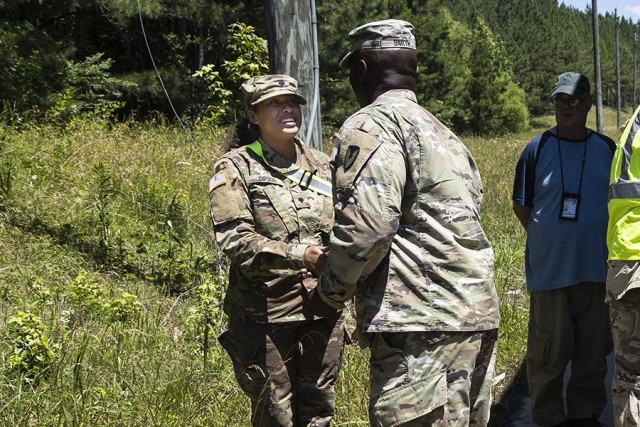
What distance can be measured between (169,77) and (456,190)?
15.3 meters

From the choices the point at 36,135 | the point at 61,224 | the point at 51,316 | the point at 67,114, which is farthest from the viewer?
the point at 67,114

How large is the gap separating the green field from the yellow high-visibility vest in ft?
5.35

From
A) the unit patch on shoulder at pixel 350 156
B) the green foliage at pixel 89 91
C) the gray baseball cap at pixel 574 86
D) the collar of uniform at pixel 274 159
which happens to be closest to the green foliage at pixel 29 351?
the collar of uniform at pixel 274 159

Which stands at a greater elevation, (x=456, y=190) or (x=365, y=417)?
(x=456, y=190)

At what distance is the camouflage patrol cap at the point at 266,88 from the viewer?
322 centimetres

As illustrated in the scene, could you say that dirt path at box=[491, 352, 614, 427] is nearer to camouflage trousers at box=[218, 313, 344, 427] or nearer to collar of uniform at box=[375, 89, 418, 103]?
camouflage trousers at box=[218, 313, 344, 427]

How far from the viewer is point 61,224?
7023mm

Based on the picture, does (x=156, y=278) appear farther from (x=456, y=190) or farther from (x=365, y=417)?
(x=456, y=190)

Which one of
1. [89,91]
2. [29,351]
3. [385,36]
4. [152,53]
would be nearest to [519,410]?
[29,351]

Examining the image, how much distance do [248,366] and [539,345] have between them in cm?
179

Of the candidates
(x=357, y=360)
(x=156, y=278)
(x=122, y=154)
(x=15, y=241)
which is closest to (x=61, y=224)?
(x=15, y=241)

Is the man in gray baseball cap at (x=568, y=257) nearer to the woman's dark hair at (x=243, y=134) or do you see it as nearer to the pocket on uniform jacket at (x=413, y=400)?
the woman's dark hair at (x=243, y=134)

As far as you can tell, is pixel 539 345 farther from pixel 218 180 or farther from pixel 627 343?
pixel 218 180

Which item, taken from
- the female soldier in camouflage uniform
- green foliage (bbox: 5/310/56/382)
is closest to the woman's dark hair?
the female soldier in camouflage uniform
